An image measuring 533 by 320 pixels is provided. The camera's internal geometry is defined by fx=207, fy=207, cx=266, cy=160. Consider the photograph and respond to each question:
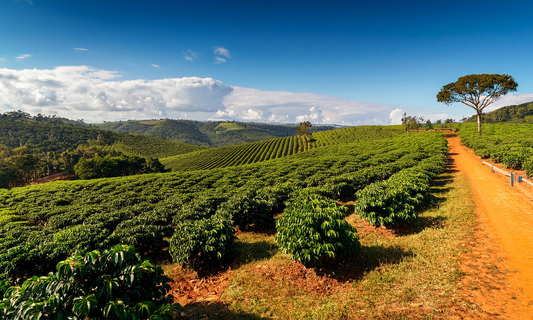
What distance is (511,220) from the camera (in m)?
11.7

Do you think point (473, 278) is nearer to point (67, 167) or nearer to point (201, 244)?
point (201, 244)

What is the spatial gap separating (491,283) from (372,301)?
426cm

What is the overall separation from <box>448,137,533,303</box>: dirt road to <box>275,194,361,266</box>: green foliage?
17.5 ft

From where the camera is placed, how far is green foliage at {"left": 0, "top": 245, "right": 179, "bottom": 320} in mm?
3619

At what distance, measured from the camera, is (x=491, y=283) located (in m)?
7.04

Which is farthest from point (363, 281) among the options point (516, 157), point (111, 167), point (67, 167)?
point (67, 167)

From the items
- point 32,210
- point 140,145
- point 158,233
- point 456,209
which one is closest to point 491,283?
point 456,209

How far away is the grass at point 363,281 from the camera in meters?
6.45

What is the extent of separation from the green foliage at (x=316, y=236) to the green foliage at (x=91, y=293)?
184 inches

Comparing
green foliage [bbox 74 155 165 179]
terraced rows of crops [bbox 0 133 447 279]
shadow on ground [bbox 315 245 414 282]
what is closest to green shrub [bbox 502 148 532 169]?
terraced rows of crops [bbox 0 133 447 279]

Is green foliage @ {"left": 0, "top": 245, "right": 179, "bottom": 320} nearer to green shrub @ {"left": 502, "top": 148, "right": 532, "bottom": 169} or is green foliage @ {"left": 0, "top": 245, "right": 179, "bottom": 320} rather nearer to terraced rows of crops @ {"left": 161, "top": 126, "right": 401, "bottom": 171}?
green shrub @ {"left": 502, "top": 148, "right": 532, "bottom": 169}

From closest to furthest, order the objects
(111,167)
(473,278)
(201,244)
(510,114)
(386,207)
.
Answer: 1. (473,278)
2. (201,244)
3. (386,207)
4. (111,167)
5. (510,114)

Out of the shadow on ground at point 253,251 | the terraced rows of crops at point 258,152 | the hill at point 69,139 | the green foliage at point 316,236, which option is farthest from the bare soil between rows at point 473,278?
the hill at point 69,139

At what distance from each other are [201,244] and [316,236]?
199 inches
